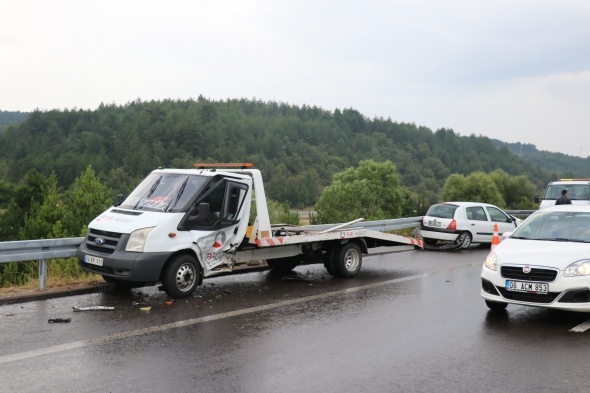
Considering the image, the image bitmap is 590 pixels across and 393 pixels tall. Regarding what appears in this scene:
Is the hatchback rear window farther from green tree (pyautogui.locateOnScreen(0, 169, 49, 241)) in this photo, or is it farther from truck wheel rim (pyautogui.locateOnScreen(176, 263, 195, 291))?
green tree (pyautogui.locateOnScreen(0, 169, 49, 241))

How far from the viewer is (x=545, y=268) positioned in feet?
26.7

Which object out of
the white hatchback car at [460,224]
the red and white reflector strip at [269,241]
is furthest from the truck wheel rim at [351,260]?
the white hatchback car at [460,224]

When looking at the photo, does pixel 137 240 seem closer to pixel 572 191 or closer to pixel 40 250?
pixel 40 250

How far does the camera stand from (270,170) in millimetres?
143250

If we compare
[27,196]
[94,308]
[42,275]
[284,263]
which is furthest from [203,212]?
[27,196]

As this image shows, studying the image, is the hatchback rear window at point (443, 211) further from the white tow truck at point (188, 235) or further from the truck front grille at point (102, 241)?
the truck front grille at point (102, 241)

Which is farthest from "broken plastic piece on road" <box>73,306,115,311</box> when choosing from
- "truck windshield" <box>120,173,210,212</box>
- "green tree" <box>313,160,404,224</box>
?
"green tree" <box>313,160,404,224</box>

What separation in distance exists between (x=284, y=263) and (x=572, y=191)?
45.0 feet

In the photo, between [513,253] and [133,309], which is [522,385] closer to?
[513,253]

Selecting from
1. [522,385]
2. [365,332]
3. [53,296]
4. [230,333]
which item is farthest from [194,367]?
[53,296]

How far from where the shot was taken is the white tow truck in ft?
30.9

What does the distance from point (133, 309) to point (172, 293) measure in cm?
79

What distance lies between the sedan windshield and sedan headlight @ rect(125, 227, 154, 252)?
5691 millimetres

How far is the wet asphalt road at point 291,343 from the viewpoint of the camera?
5809mm
